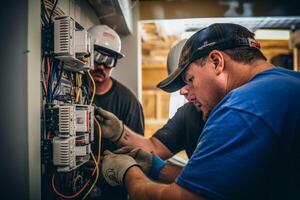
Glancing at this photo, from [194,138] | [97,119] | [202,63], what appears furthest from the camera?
[194,138]

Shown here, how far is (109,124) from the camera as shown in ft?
5.16

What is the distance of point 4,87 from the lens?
0.84 meters

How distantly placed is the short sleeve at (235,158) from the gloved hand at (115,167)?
0.49 m

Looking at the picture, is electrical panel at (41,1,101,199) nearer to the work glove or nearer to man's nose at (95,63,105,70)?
the work glove

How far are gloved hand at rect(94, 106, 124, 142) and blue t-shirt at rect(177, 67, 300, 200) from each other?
2.80 feet

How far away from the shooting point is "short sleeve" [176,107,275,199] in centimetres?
72

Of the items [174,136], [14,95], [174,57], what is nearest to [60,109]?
[14,95]

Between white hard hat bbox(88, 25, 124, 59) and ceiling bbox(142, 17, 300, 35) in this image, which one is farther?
ceiling bbox(142, 17, 300, 35)

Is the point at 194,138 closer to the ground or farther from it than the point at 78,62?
closer to the ground

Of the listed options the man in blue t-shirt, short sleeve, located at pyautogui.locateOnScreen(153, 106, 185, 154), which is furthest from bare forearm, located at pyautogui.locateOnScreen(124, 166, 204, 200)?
short sleeve, located at pyautogui.locateOnScreen(153, 106, 185, 154)

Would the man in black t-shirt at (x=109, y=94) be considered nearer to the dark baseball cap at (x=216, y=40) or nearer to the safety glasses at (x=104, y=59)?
the safety glasses at (x=104, y=59)

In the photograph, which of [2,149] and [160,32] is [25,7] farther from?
[160,32]

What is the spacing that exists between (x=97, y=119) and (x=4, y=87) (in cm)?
75

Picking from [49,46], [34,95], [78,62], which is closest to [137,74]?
[78,62]
